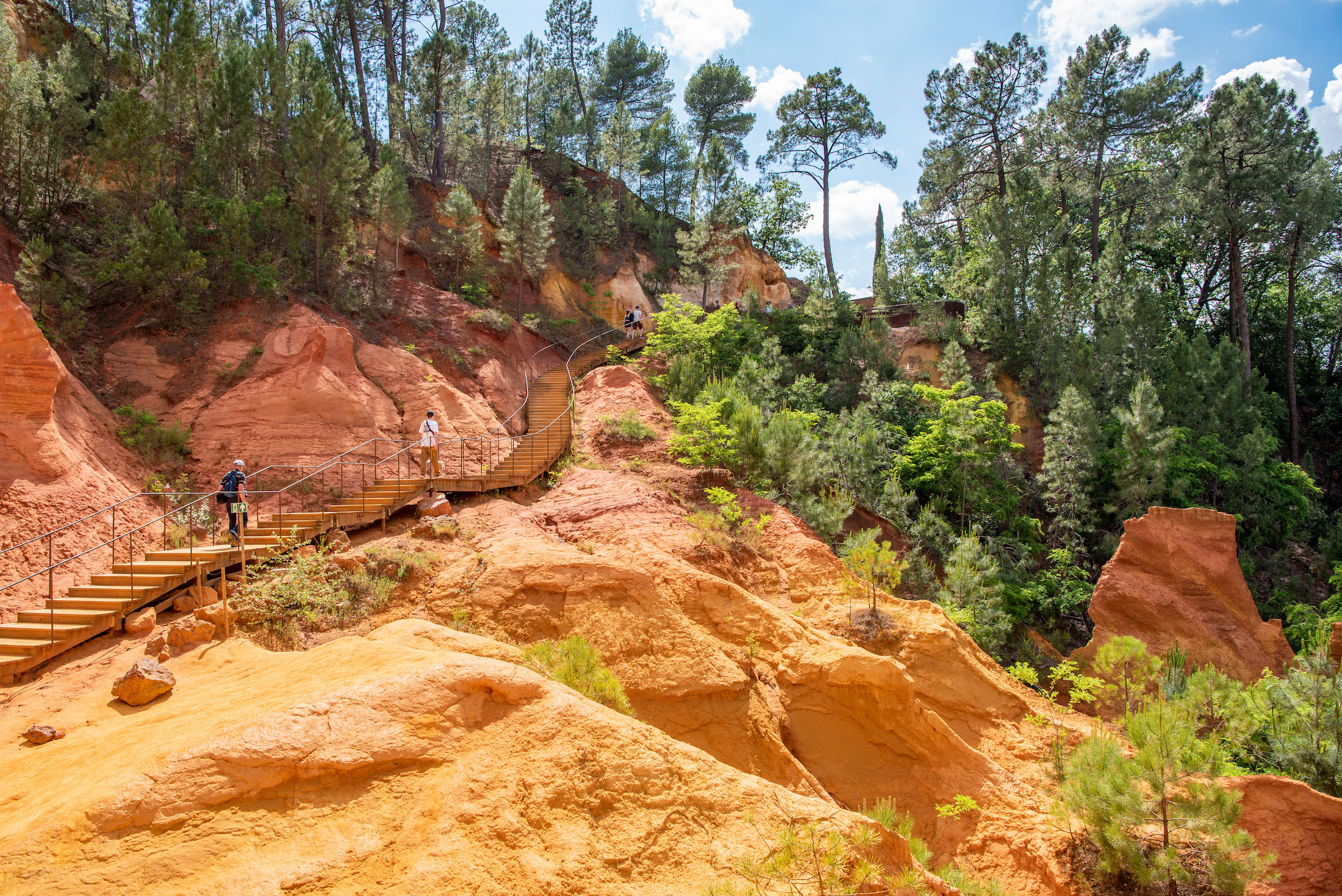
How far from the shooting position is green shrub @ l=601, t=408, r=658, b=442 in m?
20.5

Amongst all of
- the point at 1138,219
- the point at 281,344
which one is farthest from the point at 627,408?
the point at 1138,219

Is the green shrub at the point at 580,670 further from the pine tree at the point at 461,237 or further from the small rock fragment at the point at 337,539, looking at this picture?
the pine tree at the point at 461,237

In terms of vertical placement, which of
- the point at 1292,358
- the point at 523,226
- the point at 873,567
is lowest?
the point at 873,567

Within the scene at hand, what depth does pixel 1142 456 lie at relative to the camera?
2289cm

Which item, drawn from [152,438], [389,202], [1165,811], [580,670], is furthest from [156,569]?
[389,202]

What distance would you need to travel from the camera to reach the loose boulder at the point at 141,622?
32.4ft

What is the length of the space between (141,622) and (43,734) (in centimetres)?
334

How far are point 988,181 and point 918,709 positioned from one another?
118 ft

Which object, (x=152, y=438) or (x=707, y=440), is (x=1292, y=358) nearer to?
(x=707, y=440)

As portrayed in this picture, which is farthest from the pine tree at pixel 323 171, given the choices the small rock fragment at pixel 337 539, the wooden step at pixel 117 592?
the wooden step at pixel 117 592

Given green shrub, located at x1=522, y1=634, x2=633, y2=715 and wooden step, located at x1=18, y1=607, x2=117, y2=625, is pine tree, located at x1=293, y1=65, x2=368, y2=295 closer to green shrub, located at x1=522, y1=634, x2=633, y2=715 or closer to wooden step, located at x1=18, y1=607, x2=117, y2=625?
wooden step, located at x1=18, y1=607, x2=117, y2=625

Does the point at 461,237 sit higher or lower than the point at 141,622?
higher

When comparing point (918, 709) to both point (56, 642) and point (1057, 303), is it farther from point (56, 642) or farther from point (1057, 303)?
point (1057, 303)

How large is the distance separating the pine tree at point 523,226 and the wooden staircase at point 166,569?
16219 mm
